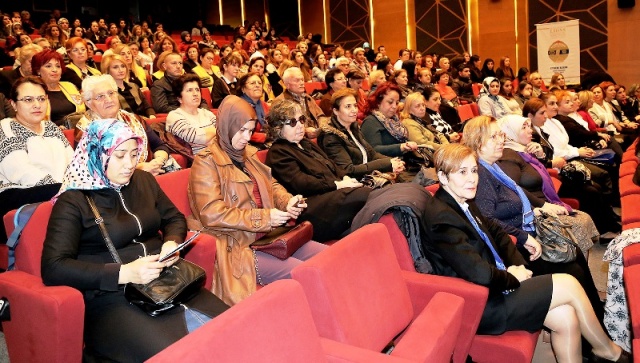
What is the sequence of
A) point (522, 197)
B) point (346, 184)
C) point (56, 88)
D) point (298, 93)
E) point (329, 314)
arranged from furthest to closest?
point (298, 93) → point (56, 88) → point (346, 184) → point (522, 197) → point (329, 314)

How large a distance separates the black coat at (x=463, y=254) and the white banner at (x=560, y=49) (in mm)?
9994

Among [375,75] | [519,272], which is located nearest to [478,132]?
[519,272]

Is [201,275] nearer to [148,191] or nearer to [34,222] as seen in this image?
[148,191]

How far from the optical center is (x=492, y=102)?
6.82m

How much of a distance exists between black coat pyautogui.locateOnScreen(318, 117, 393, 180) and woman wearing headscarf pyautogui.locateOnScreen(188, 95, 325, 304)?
1045 millimetres

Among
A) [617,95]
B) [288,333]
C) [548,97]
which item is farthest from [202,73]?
[617,95]

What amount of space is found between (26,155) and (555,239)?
8.96 ft

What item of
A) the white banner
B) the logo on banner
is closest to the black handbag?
the white banner

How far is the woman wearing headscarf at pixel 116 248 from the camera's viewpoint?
181cm

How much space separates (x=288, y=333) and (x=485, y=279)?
3.50ft

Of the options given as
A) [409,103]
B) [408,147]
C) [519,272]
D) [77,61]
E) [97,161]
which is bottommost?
[519,272]

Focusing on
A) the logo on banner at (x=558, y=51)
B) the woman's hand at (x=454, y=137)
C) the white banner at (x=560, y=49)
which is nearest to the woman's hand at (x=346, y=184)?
the woman's hand at (x=454, y=137)

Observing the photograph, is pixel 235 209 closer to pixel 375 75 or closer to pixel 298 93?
pixel 298 93

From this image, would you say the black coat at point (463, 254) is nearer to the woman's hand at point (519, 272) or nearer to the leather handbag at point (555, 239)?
the woman's hand at point (519, 272)
